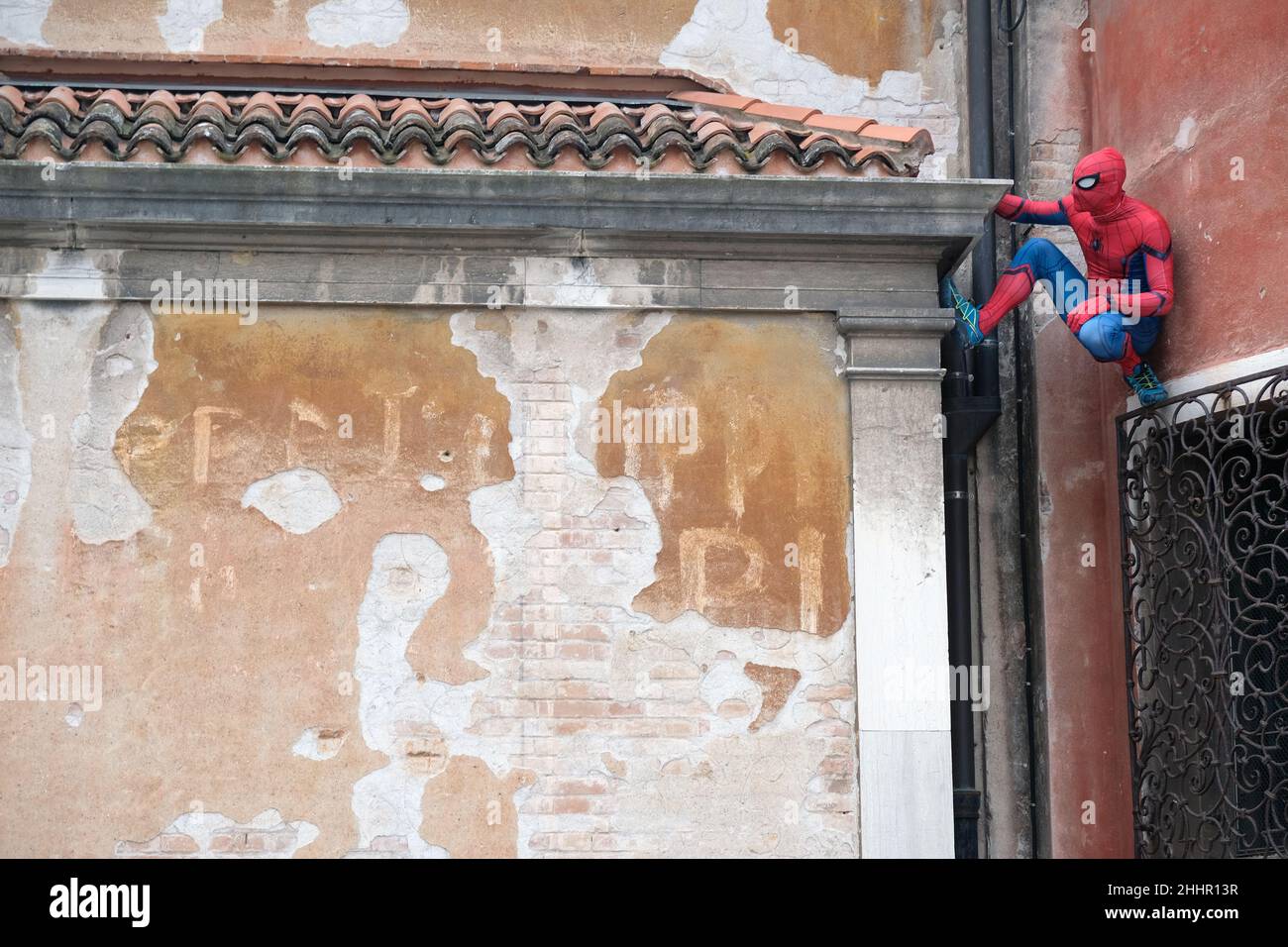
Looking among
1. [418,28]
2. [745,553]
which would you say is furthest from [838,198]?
[418,28]

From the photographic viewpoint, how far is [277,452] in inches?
263

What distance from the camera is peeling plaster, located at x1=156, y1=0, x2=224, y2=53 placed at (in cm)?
849

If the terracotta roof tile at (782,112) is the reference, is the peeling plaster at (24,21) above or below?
above

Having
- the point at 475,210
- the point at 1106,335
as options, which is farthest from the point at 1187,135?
the point at 475,210

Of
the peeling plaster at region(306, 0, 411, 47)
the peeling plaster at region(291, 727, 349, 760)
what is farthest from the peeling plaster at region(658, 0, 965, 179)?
the peeling plaster at region(291, 727, 349, 760)

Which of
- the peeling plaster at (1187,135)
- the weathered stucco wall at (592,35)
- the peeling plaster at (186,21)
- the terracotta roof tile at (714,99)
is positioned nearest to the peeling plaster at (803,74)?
the weathered stucco wall at (592,35)

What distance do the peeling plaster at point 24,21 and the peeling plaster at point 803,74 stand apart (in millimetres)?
3175

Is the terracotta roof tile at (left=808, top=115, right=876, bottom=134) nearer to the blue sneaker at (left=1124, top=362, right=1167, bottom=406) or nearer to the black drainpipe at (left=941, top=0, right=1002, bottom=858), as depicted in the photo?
the black drainpipe at (left=941, top=0, right=1002, bottom=858)

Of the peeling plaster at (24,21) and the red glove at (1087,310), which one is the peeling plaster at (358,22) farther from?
the red glove at (1087,310)

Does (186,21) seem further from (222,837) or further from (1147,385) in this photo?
(1147,385)

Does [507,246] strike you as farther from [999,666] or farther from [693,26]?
[999,666]

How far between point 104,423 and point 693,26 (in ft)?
12.3

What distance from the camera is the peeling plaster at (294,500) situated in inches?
262

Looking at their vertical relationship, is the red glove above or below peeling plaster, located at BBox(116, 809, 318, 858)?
above
